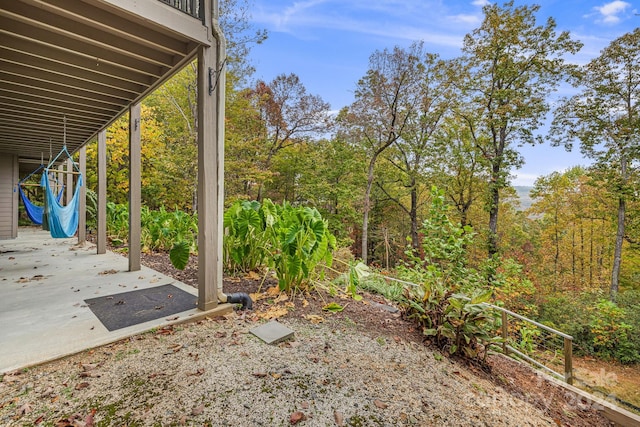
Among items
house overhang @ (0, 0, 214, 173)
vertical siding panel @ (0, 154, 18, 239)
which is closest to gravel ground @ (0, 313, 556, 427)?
house overhang @ (0, 0, 214, 173)

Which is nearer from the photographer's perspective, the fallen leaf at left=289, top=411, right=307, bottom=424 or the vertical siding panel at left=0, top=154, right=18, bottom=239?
the fallen leaf at left=289, top=411, right=307, bottom=424

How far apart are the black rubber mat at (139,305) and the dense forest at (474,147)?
11.1ft

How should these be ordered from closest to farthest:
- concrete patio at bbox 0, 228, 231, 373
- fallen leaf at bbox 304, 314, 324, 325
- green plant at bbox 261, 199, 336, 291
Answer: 1. concrete patio at bbox 0, 228, 231, 373
2. fallen leaf at bbox 304, 314, 324, 325
3. green plant at bbox 261, 199, 336, 291

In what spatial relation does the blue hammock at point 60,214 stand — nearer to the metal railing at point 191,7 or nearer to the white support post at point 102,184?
the white support post at point 102,184

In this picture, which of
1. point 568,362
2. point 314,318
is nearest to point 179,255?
point 314,318

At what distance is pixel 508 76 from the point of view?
881 centimetres

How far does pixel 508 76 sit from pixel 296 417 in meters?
11.1

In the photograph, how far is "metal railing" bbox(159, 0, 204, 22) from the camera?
2523 mm

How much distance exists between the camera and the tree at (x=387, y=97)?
10141 millimetres

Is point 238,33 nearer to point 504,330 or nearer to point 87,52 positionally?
point 87,52

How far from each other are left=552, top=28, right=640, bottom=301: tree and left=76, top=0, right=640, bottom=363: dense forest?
32mm

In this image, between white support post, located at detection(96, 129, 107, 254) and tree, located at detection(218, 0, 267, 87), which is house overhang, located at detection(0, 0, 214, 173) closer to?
white support post, located at detection(96, 129, 107, 254)

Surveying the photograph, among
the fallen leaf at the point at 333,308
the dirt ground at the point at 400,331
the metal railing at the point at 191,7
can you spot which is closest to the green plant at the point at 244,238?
the dirt ground at the point at 400,331

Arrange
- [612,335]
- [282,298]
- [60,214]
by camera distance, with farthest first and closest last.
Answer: [612,335]
[60,214]
[282,298]
